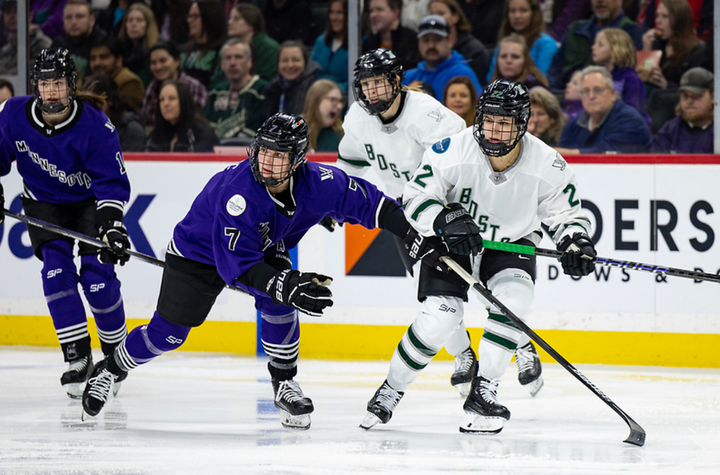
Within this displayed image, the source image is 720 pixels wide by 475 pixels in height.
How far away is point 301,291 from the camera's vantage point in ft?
9.11

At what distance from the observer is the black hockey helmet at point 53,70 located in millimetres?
3529

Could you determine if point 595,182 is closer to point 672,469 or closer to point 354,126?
point 354,126

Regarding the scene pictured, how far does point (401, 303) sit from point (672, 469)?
2.16 metres

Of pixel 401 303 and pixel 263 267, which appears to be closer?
pixel 263 267

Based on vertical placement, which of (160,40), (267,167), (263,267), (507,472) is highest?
(160,40)

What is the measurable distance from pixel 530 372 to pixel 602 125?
5.19 ft

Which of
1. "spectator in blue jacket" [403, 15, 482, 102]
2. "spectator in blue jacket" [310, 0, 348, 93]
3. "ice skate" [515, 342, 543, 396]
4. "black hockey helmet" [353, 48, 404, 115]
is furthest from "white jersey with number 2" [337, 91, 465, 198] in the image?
"spectator in blue jacket" [310, 0, 348, 93]

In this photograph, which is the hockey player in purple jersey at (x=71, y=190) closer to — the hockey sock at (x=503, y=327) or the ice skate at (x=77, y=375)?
the ice skate at (x=77, y=375)

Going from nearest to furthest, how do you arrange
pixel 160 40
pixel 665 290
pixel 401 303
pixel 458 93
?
pixel 665 290
pixel 401 303
pixel 458 93
pixel 160 40

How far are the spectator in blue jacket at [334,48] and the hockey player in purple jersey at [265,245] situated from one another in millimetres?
2387

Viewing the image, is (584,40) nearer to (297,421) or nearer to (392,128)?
(392,128)

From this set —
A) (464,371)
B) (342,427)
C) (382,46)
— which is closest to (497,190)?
(342,427)

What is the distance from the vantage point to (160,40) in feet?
19.6

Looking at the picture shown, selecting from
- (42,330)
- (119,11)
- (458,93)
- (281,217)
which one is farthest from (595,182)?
(119,11)
